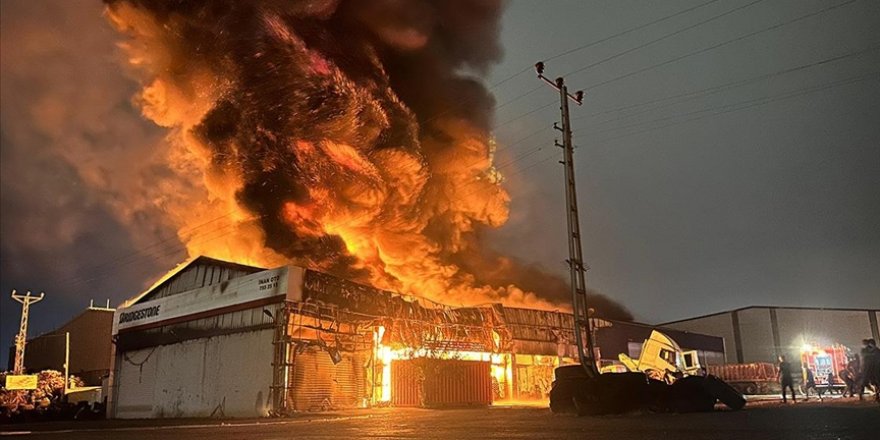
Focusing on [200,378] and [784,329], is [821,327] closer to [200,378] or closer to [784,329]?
[784,329]

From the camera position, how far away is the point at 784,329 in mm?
60125

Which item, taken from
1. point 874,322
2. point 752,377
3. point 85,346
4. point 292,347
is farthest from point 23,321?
point 874,322

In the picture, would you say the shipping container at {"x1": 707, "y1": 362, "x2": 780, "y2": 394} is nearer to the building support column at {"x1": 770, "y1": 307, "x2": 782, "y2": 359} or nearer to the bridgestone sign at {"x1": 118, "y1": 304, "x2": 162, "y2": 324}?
the building support column at {"x1": 770, "y1": 307, "x2": 782, "y2": 359}

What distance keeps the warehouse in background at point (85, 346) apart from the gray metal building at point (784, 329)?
62470mm

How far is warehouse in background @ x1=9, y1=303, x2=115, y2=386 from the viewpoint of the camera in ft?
210

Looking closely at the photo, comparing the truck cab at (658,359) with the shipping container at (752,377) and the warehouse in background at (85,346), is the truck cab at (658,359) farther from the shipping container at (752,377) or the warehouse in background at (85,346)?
the warehouse in background at (85,346)

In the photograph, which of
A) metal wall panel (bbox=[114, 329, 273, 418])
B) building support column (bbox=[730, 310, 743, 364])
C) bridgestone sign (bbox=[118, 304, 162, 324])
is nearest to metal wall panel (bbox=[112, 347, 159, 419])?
metal wall panel (bbox=[114, 329, 273, 418])

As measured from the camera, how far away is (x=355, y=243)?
120 ft

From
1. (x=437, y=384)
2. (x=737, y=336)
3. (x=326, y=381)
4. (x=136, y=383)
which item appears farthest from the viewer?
(x=737, y=336)

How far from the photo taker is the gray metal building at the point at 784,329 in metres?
59.6

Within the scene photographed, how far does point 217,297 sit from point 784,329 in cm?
5489

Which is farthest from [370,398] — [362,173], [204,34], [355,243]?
[204,34]

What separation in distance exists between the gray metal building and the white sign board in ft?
165

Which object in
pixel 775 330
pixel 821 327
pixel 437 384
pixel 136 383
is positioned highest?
pixel 821 327
